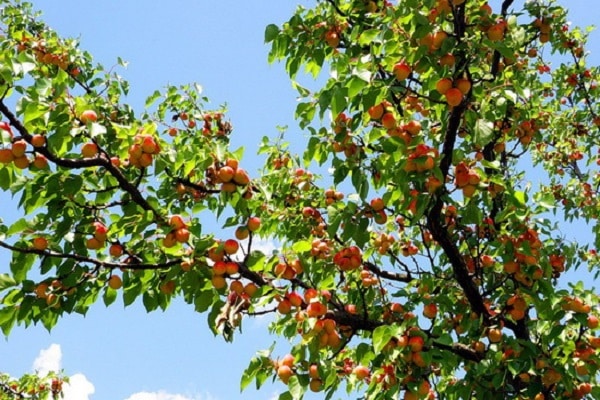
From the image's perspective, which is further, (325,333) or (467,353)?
(467,353)

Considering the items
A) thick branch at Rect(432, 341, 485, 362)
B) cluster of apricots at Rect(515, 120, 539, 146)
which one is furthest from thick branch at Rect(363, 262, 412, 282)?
cluster of apricots at Rect(515, 120, 539, 146)

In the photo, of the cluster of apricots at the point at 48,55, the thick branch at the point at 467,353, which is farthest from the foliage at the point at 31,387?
the thick branch at the point at 467,353

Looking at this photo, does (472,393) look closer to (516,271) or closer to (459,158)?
(516,271)

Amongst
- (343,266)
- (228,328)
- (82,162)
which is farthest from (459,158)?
(82,162)

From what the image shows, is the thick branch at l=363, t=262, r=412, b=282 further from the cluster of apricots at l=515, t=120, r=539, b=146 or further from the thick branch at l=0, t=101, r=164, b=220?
the thick branch at l=0, t=101, r=164, b=220

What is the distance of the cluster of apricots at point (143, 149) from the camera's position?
10.4 ft

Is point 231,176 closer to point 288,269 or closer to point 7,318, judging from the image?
point 288,269

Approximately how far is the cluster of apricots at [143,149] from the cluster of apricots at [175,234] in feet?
1.30

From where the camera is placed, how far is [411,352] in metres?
3.48

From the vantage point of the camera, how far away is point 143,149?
3.19 m

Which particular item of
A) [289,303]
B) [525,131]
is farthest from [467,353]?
[525,131]

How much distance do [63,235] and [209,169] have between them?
1092mm

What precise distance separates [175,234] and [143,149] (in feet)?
1.89

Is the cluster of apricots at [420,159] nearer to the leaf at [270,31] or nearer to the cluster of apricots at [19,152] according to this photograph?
the leaf at [270,31]
